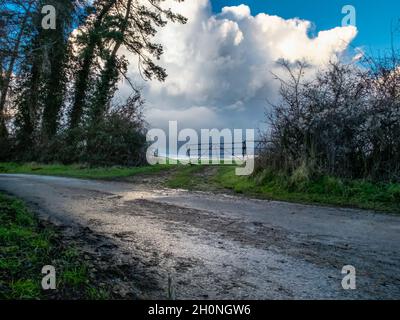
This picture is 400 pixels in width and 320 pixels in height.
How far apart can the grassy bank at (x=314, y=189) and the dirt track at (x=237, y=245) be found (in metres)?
1.21

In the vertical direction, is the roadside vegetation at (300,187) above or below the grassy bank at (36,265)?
above

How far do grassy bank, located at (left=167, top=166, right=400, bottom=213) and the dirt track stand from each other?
47.8 inches

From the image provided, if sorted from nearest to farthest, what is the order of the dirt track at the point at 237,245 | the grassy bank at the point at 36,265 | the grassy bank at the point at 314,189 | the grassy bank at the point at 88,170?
the grassy bank at the point at 36,265, the dirt track at the point at 237,245, the grassy bank at the point at 314,189, the grassy bank at the point at 88,170

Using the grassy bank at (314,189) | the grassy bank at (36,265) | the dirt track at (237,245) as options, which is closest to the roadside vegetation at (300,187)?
the grassy bank at (314,189)

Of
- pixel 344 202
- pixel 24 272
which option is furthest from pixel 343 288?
pixel 344 202

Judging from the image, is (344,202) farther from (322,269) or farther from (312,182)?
(322,269)

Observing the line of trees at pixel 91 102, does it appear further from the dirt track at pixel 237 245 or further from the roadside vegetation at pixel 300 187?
the dirt track at pixel 237 245

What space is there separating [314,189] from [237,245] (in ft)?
23.5

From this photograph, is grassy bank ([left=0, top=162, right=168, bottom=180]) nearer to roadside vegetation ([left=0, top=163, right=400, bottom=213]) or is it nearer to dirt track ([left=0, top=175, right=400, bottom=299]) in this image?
roadside vegetation ([left=0, top=163, right=400, bottom=213])

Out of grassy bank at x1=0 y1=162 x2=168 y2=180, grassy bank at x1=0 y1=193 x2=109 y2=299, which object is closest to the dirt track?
grassy bank at x1=0 y1=193 x2=109 y2=299

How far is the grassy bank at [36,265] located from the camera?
3.76 m

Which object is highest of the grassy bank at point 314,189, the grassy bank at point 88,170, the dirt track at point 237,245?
the grassy bank at point 88,170

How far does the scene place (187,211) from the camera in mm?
9375
